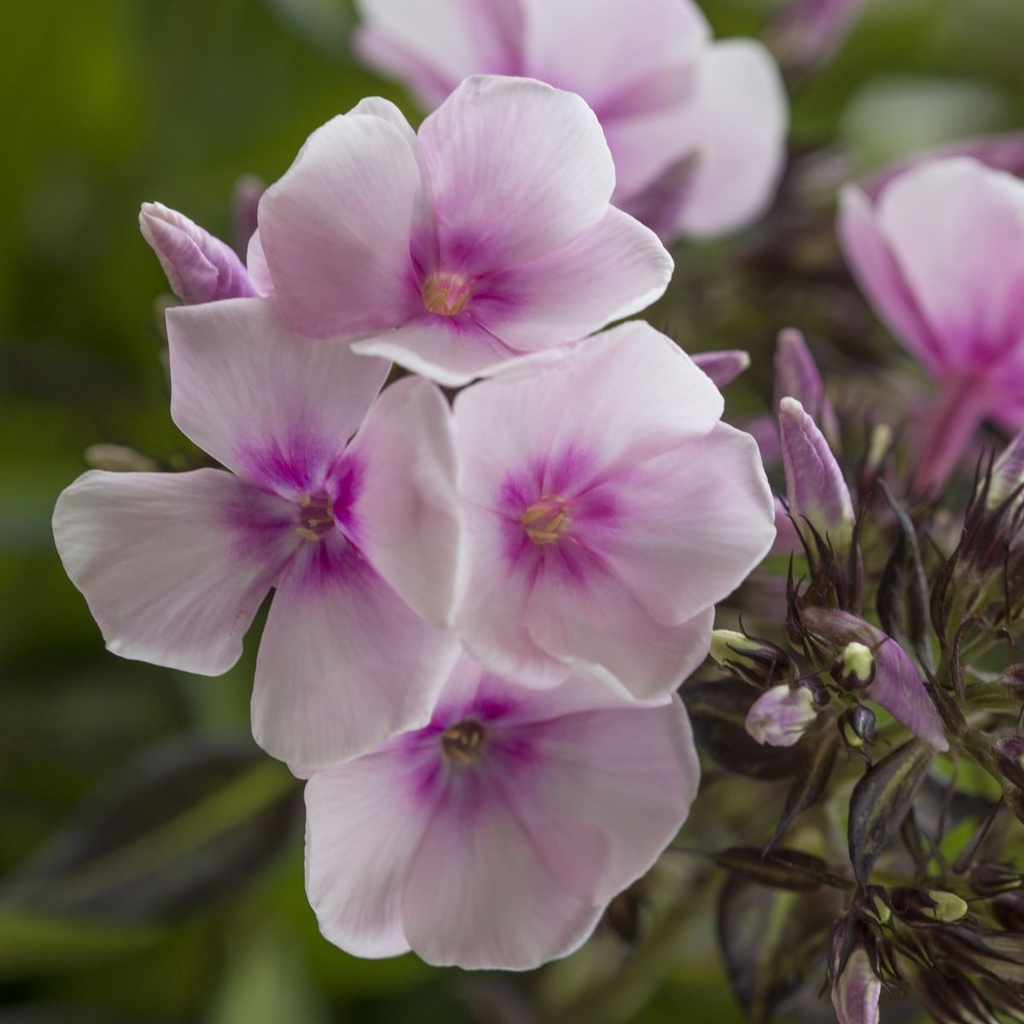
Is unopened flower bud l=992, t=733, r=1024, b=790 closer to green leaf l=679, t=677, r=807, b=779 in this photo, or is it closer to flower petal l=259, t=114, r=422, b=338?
green leaf l=679, t=677, r=807, b=779

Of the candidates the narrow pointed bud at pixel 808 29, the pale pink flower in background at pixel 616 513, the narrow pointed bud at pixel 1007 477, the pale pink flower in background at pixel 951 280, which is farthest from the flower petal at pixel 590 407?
the narrow pointed bud at pixel 808 29

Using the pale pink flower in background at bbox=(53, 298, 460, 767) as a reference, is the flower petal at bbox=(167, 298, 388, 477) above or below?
above

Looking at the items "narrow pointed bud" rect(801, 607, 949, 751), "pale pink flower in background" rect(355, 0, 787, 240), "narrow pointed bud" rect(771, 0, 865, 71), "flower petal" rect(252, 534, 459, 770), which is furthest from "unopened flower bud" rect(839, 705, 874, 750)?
"narrow pointed bud" rect(771, 0, 865, 71)

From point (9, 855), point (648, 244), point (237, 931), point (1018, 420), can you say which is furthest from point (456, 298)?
point (9, 855)

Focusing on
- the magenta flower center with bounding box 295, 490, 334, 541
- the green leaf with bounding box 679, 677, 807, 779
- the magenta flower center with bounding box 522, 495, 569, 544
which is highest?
the magenta flower center with bounding box 522, 495, 569, 544

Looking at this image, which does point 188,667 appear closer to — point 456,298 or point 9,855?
point 456,298
